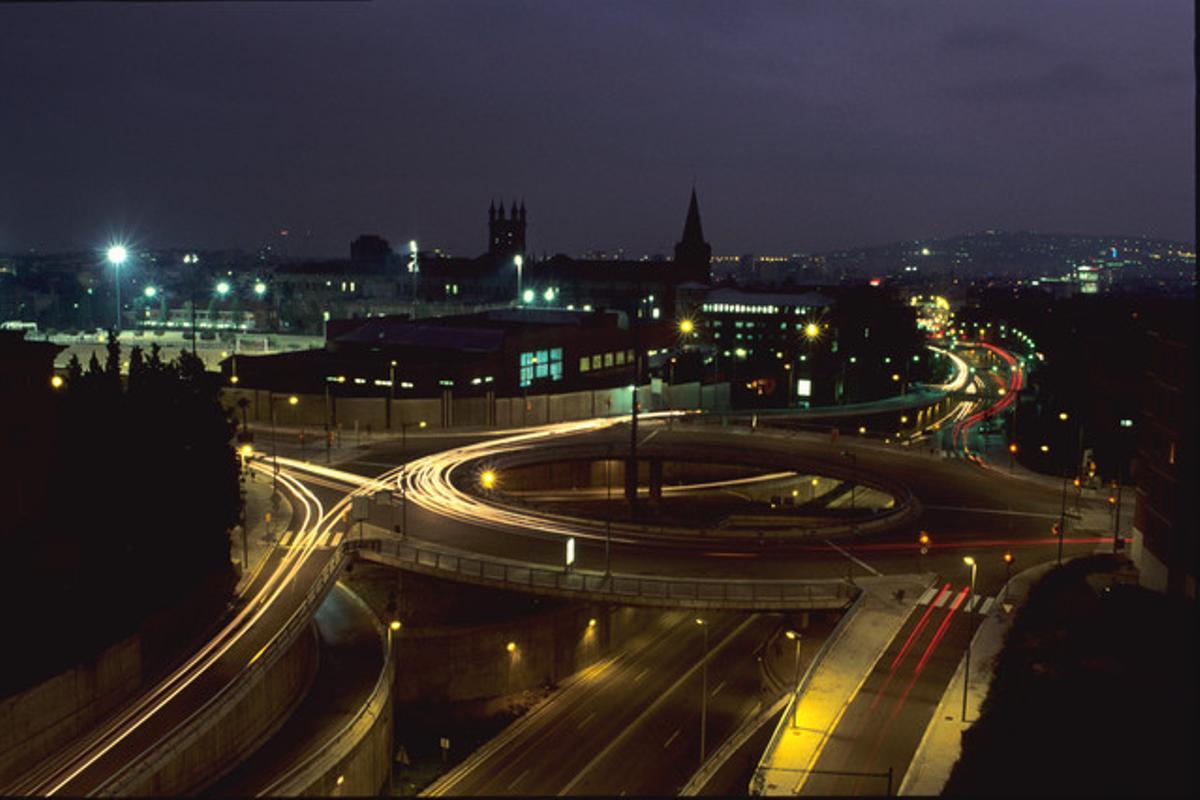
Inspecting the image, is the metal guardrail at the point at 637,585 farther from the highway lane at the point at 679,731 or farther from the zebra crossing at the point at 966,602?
the highway lane at the point at 679,731

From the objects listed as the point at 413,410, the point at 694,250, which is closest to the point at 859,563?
the point at 413,410

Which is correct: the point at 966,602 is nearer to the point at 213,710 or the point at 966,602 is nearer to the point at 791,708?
the point at 791,708

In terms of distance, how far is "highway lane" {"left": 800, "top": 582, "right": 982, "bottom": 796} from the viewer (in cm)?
2189

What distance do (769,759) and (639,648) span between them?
1838cm

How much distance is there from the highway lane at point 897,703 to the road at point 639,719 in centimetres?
560

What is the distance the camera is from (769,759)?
2273 centimetres

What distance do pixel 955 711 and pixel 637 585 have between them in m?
10.8

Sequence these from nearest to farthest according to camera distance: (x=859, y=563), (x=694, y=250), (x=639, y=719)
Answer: (x=639, y=719), (x=859, y=563), (x=694, y=250)

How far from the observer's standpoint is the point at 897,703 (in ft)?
82.6

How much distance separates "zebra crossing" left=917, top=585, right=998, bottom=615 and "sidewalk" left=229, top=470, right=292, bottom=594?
21347 millimetres

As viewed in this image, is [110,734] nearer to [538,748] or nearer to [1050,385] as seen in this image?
[538,748]

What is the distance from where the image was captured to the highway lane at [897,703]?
2189 centimetres

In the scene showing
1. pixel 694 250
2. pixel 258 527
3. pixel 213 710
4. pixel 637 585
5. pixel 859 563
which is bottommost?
pixel 213 710

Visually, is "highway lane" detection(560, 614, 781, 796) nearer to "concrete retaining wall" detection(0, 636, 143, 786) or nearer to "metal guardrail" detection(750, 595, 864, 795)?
"metal guardrail" detection(750, 595, 864, 795)
